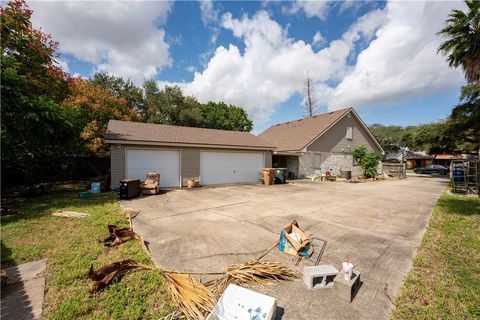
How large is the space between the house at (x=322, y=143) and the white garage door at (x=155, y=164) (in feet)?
26.1

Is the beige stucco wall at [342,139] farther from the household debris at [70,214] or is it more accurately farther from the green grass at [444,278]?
the household debris at [70,214]

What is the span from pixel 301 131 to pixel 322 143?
2548 millimetres

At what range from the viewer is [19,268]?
3.49m

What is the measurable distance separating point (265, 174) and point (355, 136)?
1196 cm

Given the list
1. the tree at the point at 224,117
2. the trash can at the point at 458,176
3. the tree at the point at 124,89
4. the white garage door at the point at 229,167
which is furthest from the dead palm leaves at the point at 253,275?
the tree at the point at 224,117

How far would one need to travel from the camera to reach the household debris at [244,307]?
2240 mm

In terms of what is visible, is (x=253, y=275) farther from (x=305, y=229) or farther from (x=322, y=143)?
(x=322, y=143)

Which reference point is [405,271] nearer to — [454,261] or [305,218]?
[454,261]

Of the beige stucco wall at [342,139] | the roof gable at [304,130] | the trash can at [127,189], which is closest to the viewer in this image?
the trash can at [127,189]

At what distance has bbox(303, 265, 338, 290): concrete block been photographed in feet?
9.97

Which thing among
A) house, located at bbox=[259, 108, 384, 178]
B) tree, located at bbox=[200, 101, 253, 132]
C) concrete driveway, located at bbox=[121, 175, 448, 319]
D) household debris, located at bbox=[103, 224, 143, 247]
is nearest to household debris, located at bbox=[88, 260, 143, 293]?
concrete driveway, located at bbox=[121, 175, 448, 319]

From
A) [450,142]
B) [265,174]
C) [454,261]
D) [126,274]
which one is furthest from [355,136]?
[126,274]

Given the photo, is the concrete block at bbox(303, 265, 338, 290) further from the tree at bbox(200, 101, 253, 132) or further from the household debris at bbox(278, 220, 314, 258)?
the tree at bbox(200, 101, 253, 132)

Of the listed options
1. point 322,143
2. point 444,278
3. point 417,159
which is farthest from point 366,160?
point 417,159
